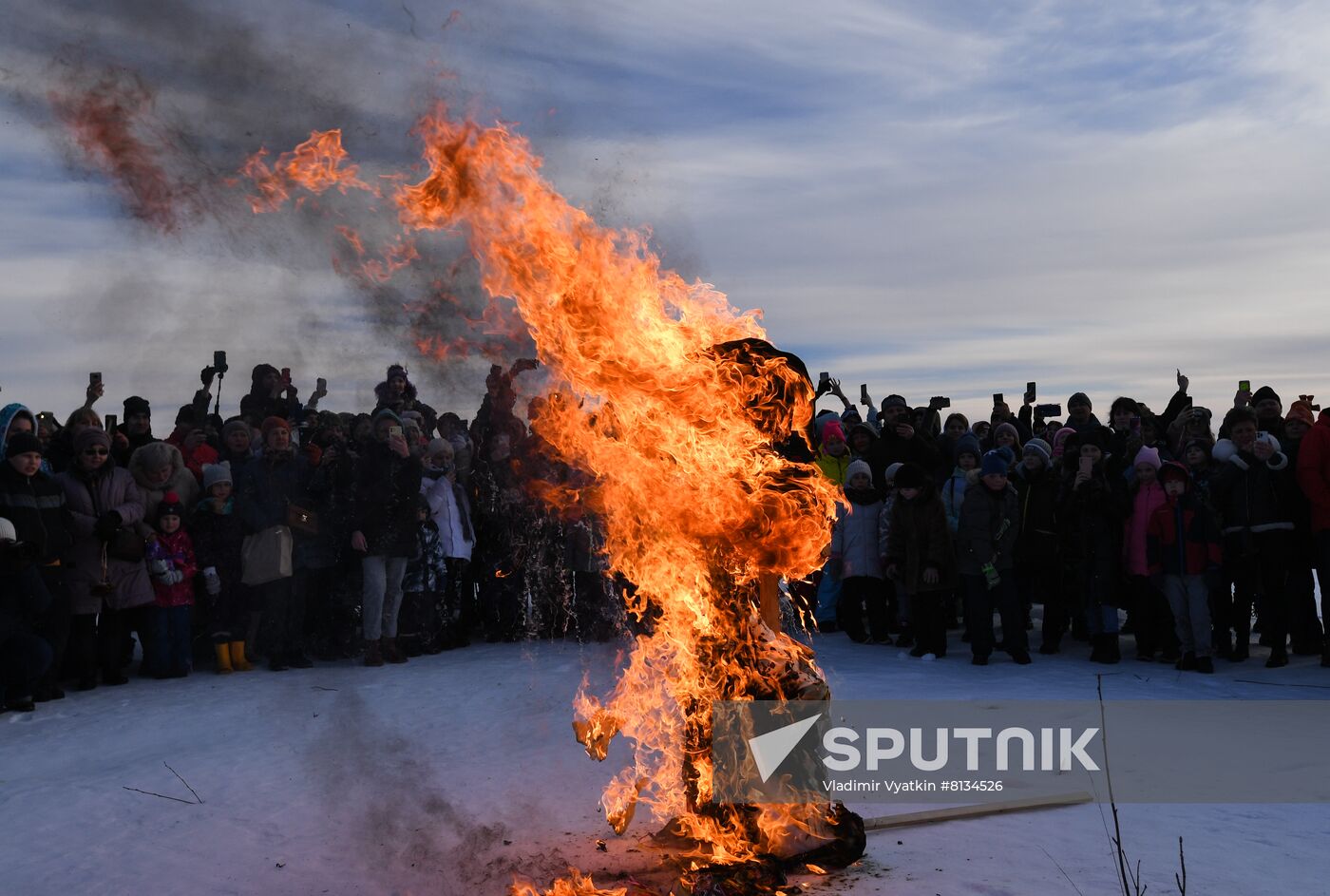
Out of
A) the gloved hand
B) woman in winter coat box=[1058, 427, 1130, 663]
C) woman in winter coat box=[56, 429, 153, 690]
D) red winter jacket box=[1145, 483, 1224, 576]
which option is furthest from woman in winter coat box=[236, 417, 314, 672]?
red winter jacket box=[1145, 483, 1224, 576]

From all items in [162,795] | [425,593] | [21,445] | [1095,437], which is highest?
[1095,437]

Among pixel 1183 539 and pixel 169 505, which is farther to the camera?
pixel 169 505

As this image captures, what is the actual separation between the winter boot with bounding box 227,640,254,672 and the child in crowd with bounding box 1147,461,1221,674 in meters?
8.18

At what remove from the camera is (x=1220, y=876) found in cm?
496

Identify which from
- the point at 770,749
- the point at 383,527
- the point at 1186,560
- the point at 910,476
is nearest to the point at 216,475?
the point at 383,527

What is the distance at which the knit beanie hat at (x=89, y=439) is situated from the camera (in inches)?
376

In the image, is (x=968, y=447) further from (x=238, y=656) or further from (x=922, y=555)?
(x=238, y=656)

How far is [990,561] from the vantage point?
10.5 m

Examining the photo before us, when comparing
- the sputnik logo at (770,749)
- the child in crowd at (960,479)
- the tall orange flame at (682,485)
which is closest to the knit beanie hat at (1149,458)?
the child in crowd at (960,479)

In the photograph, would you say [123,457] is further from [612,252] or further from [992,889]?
[992,889]

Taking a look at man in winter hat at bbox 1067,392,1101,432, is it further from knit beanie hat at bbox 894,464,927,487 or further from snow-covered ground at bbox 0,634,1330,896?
snow-covered ground at bbox 0,634,1330,896

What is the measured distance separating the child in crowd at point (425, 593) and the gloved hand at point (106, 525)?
8.37ft

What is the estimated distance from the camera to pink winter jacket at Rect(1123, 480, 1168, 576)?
1021 centimetres

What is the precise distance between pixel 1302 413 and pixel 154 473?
10.7 meters
